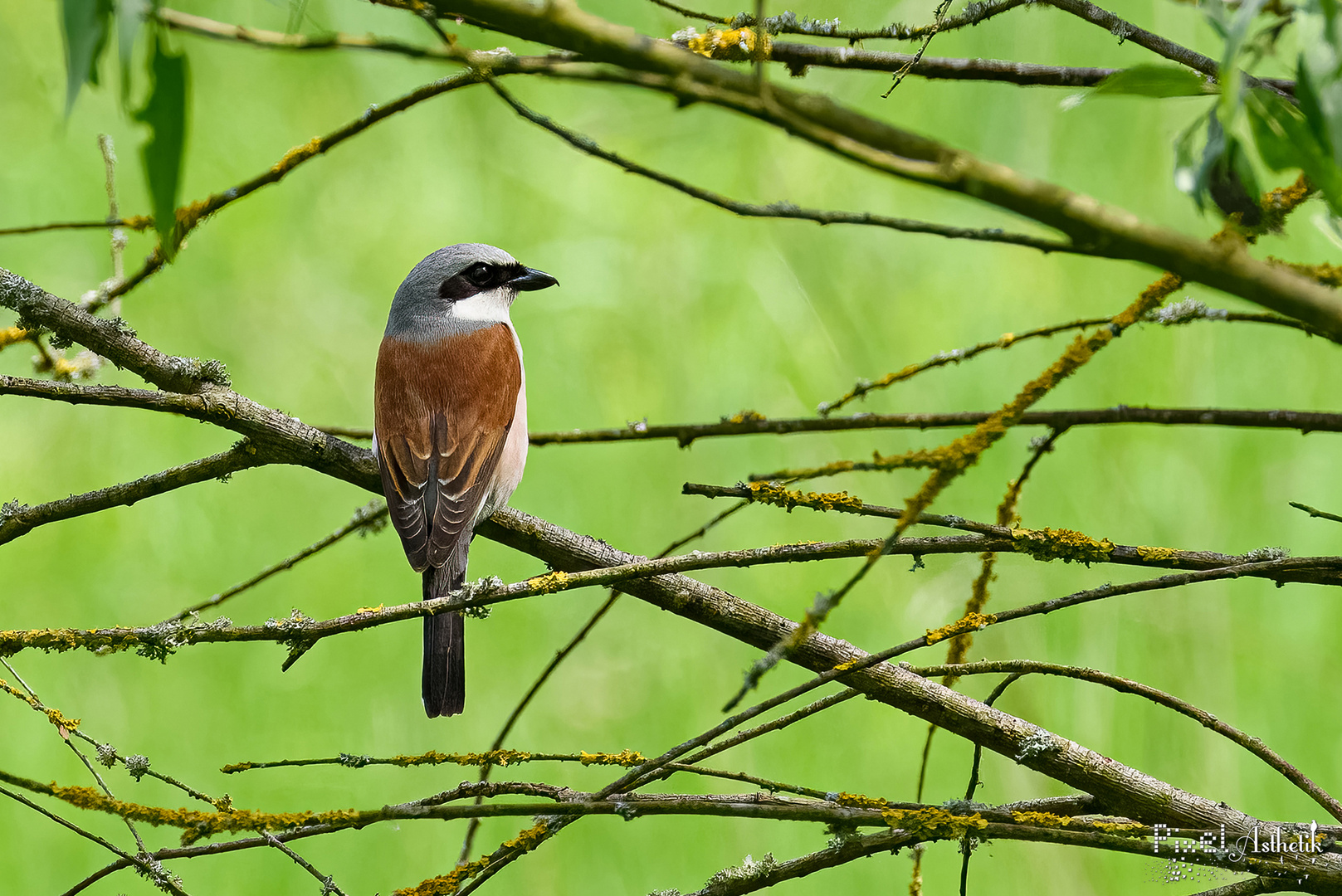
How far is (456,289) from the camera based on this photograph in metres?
2.27

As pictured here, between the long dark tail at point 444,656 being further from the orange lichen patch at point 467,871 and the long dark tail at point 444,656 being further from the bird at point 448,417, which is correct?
the orange lichen patch at point 467,871

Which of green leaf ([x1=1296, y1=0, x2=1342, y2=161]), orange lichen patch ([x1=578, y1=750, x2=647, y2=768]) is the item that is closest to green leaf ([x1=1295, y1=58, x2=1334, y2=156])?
green leaf ([x1=1296, y1=0, x2=1342, y2=161])

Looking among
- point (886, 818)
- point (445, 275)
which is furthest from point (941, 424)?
point (445, 275)

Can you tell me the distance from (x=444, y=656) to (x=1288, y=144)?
143 centimetres

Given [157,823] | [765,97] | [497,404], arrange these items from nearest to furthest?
[765,97], [157,823], [497,404]

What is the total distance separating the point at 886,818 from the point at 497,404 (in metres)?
1.32

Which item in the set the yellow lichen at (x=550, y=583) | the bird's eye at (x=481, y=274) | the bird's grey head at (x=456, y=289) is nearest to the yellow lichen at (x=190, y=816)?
the yellow lichen at (x=550, y=583)

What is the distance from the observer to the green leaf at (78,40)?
0.49m

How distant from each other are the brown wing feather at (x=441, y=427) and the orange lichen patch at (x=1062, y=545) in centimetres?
103

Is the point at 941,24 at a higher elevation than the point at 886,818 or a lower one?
higher

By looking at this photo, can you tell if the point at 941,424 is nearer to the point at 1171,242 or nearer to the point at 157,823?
the point at 1171,242

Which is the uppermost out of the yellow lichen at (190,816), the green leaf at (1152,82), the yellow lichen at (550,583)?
the green leaf at (1152,82)

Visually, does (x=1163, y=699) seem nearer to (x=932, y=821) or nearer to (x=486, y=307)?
(x=932, y=821)

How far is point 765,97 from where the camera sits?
0.45 m
